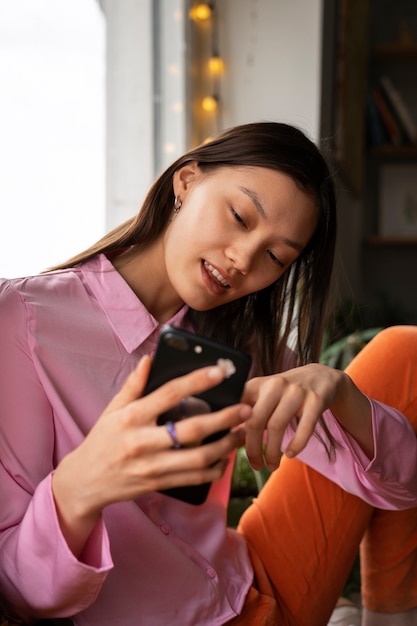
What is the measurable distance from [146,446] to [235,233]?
46 cm

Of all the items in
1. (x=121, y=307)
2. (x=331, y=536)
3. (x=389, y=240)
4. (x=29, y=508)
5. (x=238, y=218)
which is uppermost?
(x=238, y=218)

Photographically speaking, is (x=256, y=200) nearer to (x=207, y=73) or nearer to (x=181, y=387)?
(x=181, y=387)

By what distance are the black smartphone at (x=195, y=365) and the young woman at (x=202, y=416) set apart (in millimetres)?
20

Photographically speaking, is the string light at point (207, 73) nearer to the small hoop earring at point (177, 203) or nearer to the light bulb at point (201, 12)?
the light bulb at point (201, 12)

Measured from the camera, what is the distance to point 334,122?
3.05m

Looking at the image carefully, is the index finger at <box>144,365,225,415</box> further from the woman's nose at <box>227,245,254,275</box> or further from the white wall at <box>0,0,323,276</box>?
the white wall at <box>0,0,323,276</box>

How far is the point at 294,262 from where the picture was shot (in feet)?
4.08

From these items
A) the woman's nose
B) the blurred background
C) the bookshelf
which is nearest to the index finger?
the woman's nose

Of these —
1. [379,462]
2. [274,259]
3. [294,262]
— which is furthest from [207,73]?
[379,462]

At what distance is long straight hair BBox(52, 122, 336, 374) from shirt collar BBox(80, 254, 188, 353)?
60 millimetres

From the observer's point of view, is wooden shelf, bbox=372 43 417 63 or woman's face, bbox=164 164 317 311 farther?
wooden shelf, bbox=372 43 417 63

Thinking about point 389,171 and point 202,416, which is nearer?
point 202,416

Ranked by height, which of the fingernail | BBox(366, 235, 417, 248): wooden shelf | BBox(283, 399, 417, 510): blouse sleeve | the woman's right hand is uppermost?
the fingernail

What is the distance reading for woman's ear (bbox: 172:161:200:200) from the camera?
1.14m
